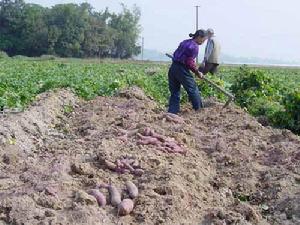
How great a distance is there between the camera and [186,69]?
10.5m

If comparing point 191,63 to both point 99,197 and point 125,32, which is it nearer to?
point 99,197

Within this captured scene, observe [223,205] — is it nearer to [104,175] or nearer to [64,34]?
[104,175]

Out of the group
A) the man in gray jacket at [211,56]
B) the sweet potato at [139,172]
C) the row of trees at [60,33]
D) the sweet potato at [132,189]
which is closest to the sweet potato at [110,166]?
the sweet potato at [139,172]

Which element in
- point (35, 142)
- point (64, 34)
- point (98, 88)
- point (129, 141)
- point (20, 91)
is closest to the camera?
point (129, 141)

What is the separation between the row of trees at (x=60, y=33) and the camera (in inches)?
2707

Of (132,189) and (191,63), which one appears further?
(191,63)

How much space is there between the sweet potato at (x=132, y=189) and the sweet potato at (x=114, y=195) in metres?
0.11

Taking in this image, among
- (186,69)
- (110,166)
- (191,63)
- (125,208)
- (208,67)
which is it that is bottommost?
(125,208)

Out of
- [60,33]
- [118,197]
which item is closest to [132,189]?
[118,197]

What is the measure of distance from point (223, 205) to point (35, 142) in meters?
3.50

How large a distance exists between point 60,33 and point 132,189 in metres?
67.1

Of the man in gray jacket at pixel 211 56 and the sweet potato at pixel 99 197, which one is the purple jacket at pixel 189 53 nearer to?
the man in gray jacket at pixel 211 56

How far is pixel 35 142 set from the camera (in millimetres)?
7926

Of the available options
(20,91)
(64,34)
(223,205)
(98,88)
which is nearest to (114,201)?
(223,205)
